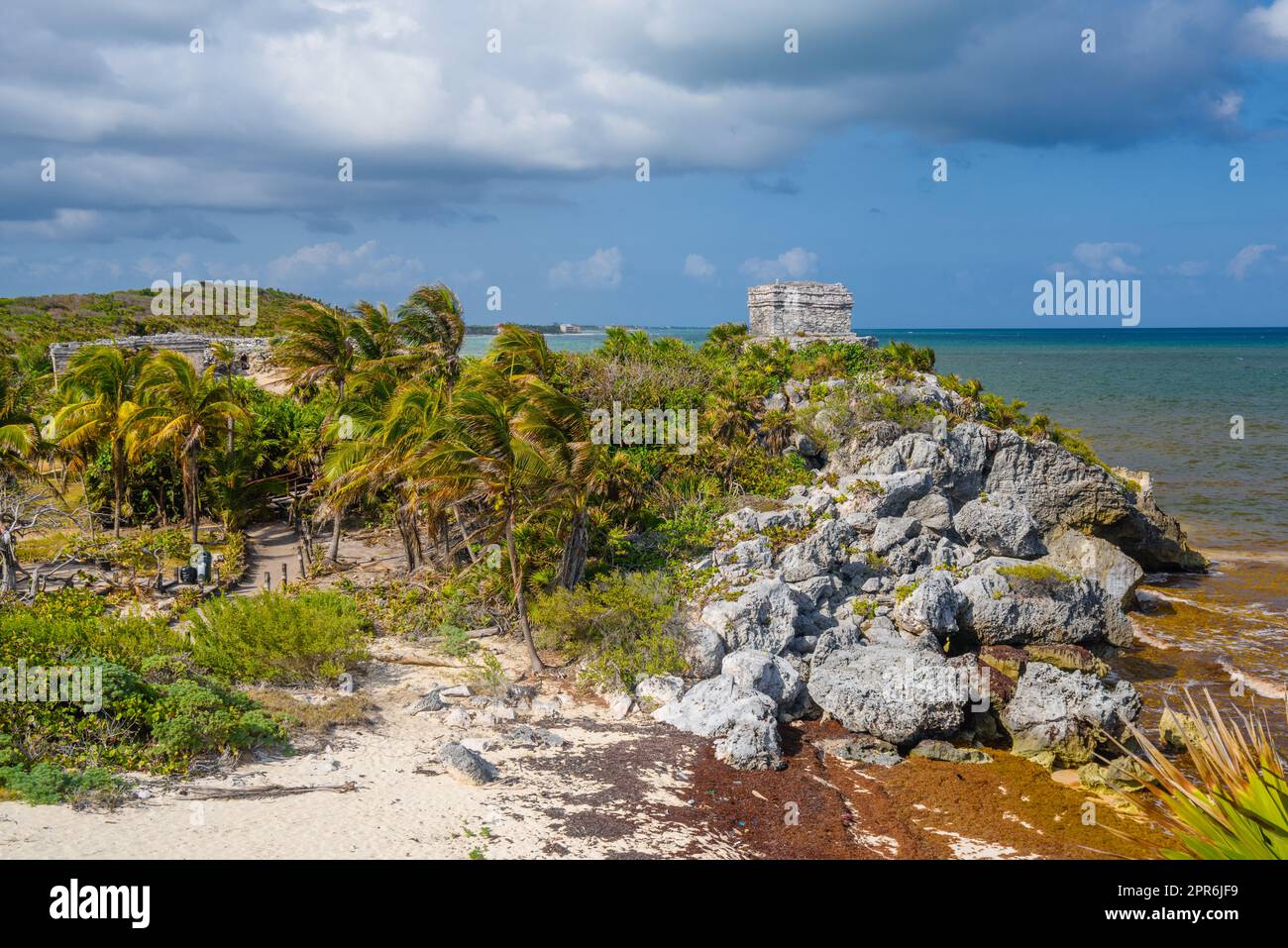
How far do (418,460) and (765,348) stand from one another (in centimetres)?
1581

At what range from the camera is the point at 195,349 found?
35.6 m

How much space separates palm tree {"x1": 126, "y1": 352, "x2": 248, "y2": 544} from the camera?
2028 cm

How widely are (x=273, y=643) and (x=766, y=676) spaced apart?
7.21 meters

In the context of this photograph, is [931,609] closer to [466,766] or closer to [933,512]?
[933,512]

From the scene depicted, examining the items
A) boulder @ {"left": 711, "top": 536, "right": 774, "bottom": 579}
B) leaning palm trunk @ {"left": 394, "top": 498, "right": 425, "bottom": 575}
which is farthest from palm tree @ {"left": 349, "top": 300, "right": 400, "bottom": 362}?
boulder @ {"left": 711, "top": 536, "right": 774, "bottom": 579}

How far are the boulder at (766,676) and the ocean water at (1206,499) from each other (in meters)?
5.70

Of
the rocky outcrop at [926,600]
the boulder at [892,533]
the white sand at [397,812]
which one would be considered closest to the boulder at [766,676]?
the rocky outcrop at [926,600]

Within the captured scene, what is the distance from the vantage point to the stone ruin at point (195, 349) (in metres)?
33.9

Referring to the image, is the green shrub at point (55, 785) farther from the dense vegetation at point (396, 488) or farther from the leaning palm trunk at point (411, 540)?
the leaning palm trunk at point (411, 540)

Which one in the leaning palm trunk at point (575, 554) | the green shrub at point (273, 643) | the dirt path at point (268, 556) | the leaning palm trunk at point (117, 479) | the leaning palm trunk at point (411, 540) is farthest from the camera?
the leaning palm trunk at point (117, 479)

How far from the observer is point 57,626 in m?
11.9

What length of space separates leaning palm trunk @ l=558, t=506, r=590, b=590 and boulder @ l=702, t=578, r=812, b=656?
2355 mm

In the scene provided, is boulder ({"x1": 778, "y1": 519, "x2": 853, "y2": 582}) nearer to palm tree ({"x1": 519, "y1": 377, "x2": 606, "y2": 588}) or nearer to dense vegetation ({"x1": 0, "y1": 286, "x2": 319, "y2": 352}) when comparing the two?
palm tree ({"x1": 519, "y1": 377, "x2": 606, "y2": 588})
